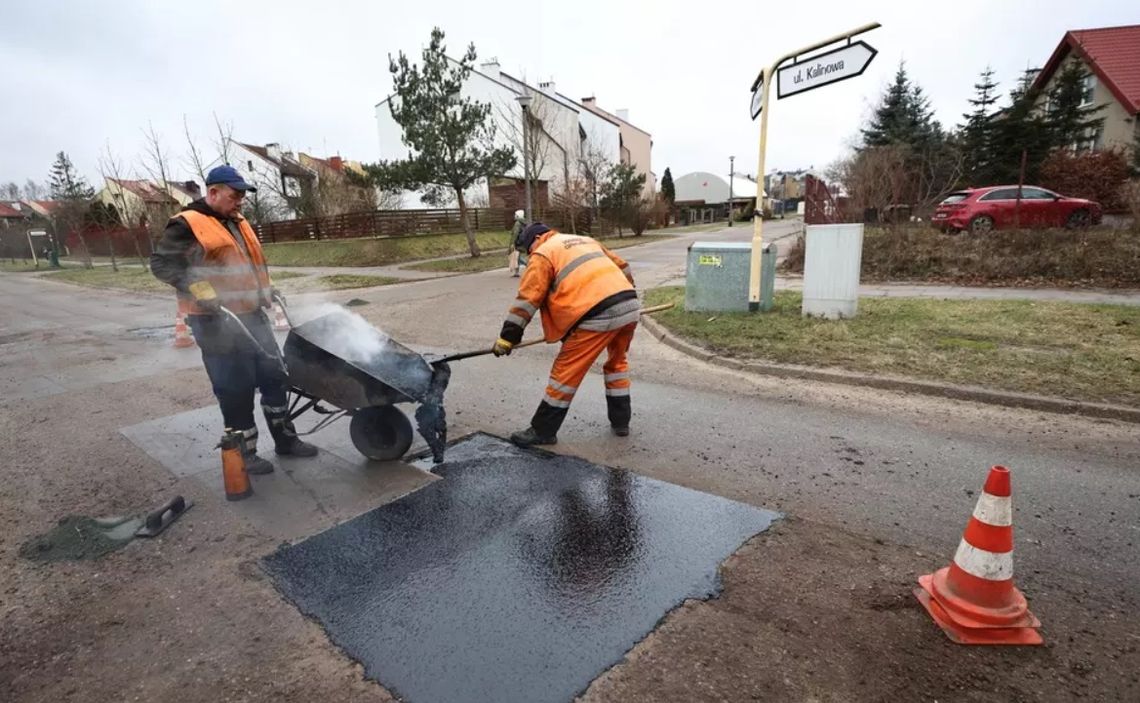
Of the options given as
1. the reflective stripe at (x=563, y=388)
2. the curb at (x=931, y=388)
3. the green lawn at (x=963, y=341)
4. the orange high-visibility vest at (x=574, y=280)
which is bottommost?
the curb at (x=931, y=388)

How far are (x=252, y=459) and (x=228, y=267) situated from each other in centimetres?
127

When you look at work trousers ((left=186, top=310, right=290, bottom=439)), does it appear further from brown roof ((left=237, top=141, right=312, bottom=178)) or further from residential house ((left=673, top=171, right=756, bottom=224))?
residential house ((left=673, top=171, right=756, bottom=224))

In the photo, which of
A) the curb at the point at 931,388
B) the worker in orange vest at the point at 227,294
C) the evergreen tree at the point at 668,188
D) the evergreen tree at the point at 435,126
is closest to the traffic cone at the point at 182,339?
the worker in orange vest at the point at 227,294

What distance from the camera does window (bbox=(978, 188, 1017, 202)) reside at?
1428 centimetres

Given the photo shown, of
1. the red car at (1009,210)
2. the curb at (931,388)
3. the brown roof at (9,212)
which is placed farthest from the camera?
the brown roof at (9,212)

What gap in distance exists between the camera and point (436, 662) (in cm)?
221

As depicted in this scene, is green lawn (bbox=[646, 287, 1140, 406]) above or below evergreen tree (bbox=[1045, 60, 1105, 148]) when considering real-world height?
below

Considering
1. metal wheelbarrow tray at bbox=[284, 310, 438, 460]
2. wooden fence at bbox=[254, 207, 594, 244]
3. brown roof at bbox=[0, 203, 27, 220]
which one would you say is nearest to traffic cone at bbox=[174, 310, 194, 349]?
metal wheelbarrow tray at bbox=[284, 310, 438, 460]

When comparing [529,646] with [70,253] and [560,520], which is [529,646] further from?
[70,253]

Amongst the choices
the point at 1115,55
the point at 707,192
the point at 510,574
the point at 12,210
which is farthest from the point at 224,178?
the point at 12,210

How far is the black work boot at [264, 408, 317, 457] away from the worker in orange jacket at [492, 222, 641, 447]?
1.53 metres

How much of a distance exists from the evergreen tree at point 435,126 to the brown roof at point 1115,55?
24.7 m

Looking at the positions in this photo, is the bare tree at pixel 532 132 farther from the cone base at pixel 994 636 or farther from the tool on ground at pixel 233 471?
the cone base at pixel 994 636

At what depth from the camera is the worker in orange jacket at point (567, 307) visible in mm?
3969
